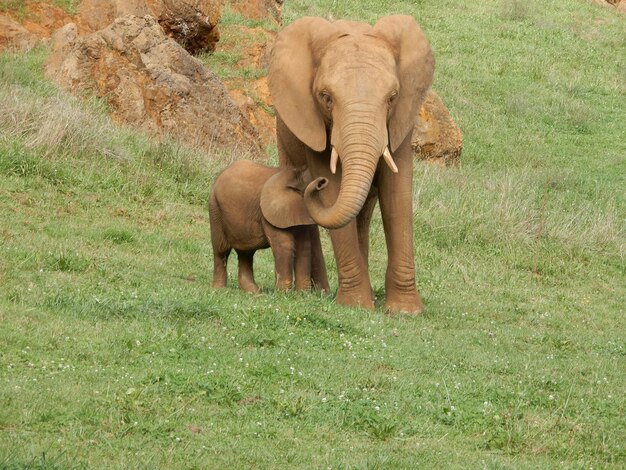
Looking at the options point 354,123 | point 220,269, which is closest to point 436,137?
point 220,269

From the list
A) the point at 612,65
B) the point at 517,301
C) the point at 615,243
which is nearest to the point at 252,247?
the point at 517,301

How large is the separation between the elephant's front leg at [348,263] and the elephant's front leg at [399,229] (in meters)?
0.24

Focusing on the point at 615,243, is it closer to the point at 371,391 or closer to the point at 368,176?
the point at 368,176

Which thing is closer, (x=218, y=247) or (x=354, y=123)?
(x=354, y=123)

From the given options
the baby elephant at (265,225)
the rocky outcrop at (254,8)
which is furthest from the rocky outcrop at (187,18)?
the baby elephant at (265,225)

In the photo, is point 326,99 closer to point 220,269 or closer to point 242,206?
point 242,206

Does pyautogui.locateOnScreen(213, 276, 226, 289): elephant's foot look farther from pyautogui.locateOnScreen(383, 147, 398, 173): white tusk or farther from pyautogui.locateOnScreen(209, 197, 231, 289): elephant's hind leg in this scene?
pyautogui.locateOnScreen(383, 147, 398, 173): white tusk

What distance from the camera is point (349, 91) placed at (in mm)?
10844

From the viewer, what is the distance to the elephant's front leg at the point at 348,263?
11.7 metres

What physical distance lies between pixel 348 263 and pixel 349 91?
173 centimetres

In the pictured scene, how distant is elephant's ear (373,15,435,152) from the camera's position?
37.4ft

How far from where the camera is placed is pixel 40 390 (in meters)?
7.42

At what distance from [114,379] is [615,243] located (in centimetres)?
1128

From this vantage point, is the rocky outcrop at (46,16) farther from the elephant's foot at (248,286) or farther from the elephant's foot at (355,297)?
the elephant's foot at (355,297)
